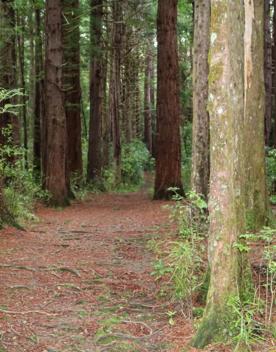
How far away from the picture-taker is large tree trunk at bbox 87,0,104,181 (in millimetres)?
19656

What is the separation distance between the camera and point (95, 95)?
69.9ft

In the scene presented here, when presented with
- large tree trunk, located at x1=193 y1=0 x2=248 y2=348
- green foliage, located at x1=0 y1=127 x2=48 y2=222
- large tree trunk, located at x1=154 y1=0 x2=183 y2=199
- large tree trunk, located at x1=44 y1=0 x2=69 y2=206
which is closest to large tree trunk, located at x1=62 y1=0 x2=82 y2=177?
large tree trunk, located at x1=44 y1=0 x2=69 y2=206

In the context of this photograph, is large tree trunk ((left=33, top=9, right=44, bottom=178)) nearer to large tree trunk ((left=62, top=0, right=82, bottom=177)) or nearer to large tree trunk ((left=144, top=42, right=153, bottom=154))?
large tree trunk ((left=62, top=0, right=82, bottom=177))

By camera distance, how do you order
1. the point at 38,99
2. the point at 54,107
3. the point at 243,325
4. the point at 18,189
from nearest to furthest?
1. the point at 243,325
2. the point at 18,189
3. the point at 54,107
4. the point at 38,99

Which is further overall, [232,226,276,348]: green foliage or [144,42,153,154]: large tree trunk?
[144,42,153,154]: large tree trunk

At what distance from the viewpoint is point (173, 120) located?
16109 mm

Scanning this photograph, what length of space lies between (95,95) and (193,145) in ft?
40.6

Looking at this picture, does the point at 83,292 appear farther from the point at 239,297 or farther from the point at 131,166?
the point at 131,166

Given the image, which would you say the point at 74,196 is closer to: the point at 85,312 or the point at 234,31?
the point at 85,312

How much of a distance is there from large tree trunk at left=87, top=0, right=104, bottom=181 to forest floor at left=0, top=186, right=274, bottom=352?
400 inches

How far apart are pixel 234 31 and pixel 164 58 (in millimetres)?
11277

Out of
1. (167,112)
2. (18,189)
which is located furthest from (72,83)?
(18,189)

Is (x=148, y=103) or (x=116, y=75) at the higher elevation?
(x=148, y=103)

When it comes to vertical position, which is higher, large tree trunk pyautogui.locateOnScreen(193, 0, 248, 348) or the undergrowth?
large tree trunk pyautogui.locateOnScreen(193, 0, 248, 348)
